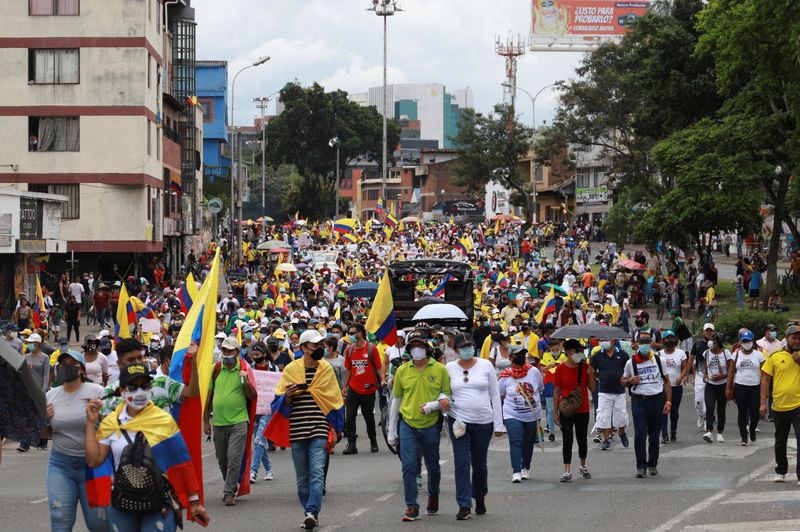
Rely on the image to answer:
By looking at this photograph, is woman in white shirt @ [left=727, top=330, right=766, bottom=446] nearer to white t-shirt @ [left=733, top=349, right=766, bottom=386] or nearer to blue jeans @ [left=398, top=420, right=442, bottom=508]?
white t-shirt @ [left=733, top=349, right=766, bottom=386]

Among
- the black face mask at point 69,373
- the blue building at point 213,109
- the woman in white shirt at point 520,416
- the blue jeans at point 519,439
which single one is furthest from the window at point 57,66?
the blue building at point 213,109

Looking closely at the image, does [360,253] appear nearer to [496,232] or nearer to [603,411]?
[496,232]

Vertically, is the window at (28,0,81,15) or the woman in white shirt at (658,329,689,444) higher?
the window at (28,0,81,15)

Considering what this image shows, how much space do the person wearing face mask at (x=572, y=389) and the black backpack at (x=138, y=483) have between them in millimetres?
7068

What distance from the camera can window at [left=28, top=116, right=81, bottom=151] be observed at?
1797 inches

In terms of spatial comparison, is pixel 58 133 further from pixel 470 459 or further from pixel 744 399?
→ pixel 470 459

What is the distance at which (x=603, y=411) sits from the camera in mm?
16250

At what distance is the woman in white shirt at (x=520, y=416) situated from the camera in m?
14.5

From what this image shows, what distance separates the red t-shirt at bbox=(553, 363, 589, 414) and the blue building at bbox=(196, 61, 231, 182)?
264ft

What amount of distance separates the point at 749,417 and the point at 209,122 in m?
79.1

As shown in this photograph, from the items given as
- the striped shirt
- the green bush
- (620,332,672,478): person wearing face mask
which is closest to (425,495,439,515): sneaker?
the striped shirt

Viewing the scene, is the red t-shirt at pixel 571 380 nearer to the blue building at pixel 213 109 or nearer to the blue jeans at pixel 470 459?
the blue jeans at pixel 470 459

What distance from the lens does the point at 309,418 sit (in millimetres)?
11805

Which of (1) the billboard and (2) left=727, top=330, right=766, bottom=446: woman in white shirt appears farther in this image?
(1) the billboard
